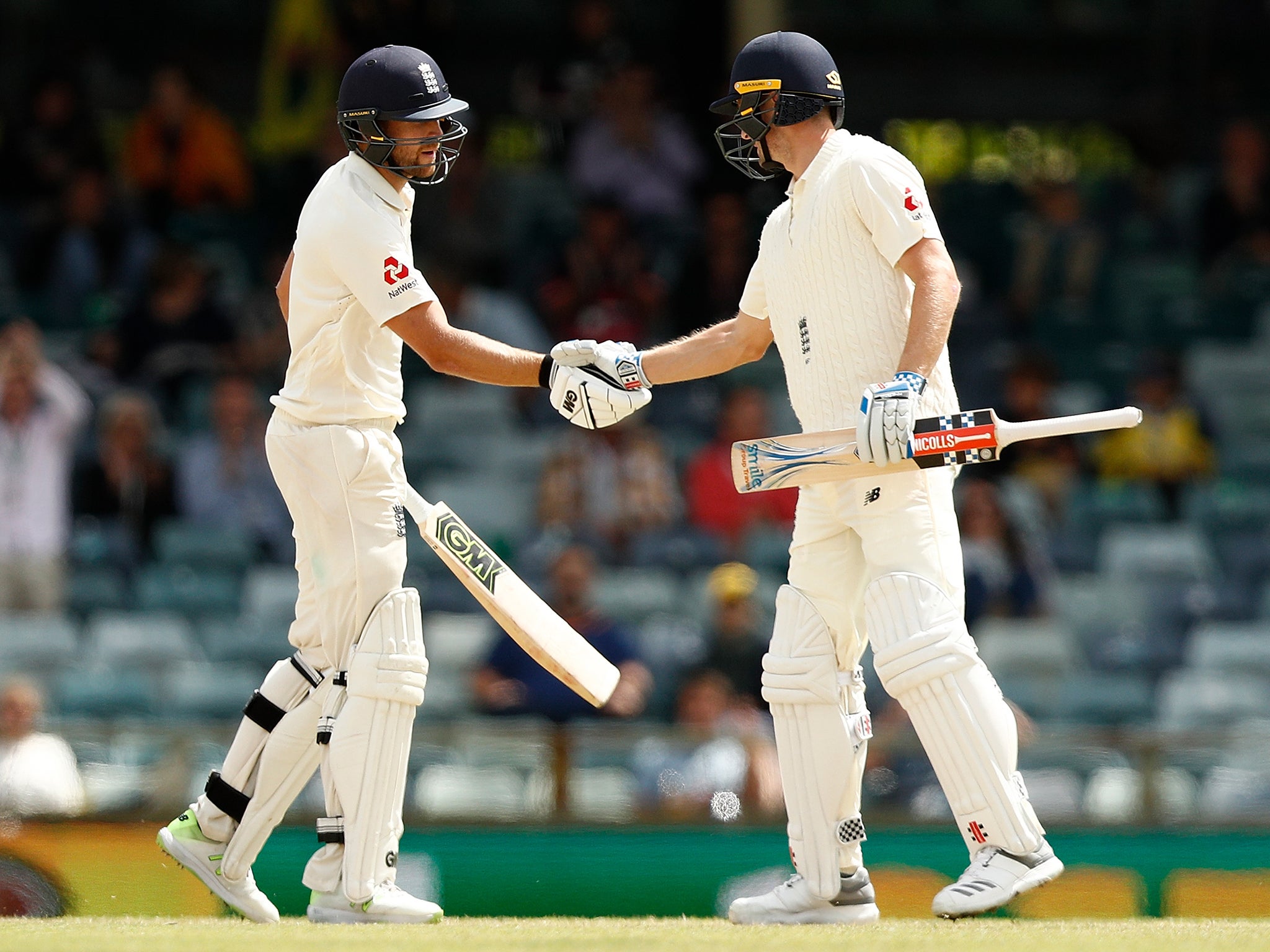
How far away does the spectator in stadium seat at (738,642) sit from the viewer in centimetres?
689

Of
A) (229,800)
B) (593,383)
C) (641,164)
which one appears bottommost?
(229,800)

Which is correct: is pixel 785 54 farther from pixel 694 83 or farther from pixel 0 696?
pixel 694 83

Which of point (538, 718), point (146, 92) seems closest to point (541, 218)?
point (146, 92)

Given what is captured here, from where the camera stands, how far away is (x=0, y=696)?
656 cm

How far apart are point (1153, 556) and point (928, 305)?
14.3ft

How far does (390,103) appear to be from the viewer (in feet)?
14.0

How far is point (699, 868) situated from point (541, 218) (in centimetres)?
523

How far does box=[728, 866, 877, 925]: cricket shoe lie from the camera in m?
4.12

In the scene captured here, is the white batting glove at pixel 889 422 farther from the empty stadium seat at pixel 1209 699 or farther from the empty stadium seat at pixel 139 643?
the empty stadium seat at pixel 139 643

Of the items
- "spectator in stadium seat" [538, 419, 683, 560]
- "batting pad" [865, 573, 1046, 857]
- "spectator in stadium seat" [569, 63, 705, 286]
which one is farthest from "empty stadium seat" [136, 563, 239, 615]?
"batting pad" [865, 573, 1046, 857]

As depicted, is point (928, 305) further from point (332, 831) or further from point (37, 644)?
point (37, 644)

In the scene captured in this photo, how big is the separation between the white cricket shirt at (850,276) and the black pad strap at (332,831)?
54.9 inches

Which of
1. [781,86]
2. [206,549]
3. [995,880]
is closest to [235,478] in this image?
[206,549]

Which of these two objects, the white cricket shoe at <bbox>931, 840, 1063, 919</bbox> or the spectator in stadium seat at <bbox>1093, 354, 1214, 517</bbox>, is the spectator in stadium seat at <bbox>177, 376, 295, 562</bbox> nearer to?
the spectator in stadium seat at <bbox>1093, 354, 1214, 517</bbox>
